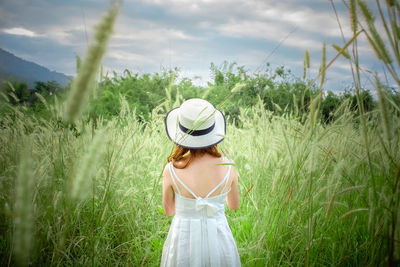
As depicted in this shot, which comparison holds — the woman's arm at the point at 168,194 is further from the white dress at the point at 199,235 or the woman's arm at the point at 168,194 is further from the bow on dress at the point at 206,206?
the bow on dress at the point at 206,206

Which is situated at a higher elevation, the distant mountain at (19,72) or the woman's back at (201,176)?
the distant mountain at (19,72)

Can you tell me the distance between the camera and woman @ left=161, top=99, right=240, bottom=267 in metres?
1.57

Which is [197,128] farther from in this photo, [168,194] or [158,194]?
[158,194]

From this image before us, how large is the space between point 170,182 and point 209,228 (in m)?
0.40

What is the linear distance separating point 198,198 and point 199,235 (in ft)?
0.81

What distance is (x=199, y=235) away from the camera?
1595mm

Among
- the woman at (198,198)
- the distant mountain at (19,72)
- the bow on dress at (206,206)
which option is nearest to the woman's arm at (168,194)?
the woman at (198,198)

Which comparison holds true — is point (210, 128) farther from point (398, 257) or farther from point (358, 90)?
point (398, 257)

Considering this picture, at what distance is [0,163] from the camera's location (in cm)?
164

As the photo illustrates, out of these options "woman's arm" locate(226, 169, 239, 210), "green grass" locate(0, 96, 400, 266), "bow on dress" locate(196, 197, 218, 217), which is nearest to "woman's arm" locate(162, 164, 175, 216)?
"green grass" locate(0, 96, 400, 266)

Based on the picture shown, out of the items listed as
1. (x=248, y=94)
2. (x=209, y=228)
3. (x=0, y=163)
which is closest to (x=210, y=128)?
(x=209, y=228)

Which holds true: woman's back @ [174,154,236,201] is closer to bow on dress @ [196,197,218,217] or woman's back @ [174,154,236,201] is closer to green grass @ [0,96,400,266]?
bow on dress @ [196,197,218,217]

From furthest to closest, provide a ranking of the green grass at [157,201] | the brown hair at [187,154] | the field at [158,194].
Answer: the brown hair at [187,154], the green grass at [157,201], the field at [158,194]

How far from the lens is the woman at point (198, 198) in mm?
1567
